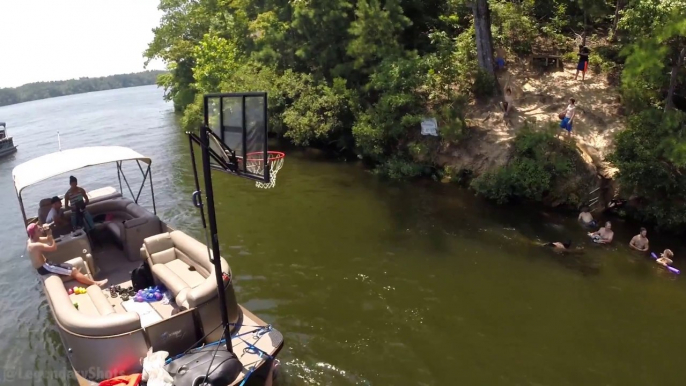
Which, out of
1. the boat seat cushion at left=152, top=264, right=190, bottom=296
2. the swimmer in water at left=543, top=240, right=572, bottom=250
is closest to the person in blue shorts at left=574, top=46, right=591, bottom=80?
the swimmer in water at left=543, top=240, right=572, bottom=250

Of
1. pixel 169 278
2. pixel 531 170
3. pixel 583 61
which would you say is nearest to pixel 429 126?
pixel 531 170

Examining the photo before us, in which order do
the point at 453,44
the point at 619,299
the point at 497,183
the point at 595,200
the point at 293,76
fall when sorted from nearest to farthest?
the point at 619,299 < the point at 595,200 < the point at 497,183 < the point at 453,44 < the point at 293,76

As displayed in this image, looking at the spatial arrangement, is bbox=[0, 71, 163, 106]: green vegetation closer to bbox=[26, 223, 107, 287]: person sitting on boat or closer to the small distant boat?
the small distant boat

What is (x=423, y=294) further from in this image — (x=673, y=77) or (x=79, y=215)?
(x=673, y=77)

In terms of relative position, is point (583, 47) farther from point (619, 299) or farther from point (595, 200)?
point (619, 299)

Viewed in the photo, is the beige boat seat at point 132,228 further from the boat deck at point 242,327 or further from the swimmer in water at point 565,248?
the swimmer in water at point 565,248

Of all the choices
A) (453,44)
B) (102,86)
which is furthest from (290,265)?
(102,86)

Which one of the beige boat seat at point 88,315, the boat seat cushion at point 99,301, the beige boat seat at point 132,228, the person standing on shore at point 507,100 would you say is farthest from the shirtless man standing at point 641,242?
the boat seat cushion at point 99,301
